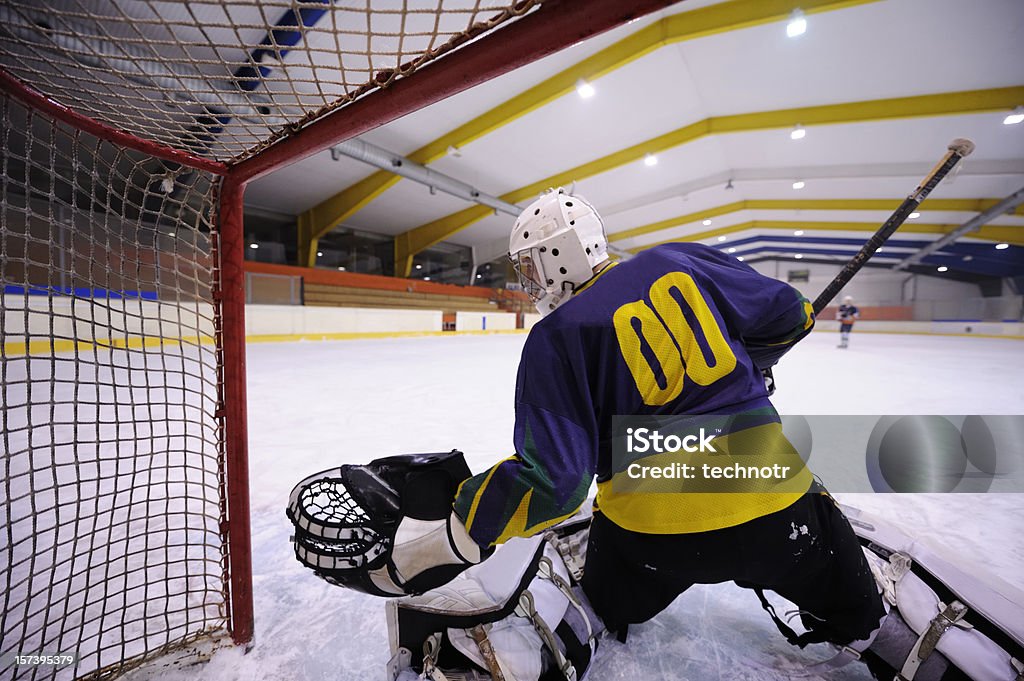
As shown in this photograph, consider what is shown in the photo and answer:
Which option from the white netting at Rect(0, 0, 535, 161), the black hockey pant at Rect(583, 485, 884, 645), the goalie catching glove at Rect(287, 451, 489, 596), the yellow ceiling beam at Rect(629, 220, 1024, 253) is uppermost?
the yellow ceiling beam at Rect(629, 220, 1024, 253)

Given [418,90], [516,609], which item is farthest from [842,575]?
[418,90]

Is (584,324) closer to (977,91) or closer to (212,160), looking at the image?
(212,160)

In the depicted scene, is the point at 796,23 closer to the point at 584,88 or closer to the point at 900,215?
the point at 584,88

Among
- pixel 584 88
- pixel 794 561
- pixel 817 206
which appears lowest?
pixel 794 561

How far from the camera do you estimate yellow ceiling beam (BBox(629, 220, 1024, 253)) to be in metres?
12.2

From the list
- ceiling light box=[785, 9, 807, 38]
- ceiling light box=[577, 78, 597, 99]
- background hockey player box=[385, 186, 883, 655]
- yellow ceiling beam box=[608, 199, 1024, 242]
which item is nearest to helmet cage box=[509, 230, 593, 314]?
background hockey player box=[385, 186, 883, 655]

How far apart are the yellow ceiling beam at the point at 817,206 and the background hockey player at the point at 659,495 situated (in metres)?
14.3

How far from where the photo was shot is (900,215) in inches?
70.7

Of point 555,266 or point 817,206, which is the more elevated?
point 817,206

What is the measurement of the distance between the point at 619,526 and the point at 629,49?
22.7 ft

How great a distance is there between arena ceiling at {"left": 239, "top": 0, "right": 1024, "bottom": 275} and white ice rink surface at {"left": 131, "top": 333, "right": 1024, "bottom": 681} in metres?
3.99

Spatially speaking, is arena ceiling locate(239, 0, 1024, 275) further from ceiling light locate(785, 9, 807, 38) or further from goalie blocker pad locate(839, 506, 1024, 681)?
goalie blocker pad locate(839, 506, 1024, 681)

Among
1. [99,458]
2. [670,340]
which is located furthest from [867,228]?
[99,458]

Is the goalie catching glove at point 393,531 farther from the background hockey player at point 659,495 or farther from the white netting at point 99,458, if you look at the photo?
the white netting at point 99,458
